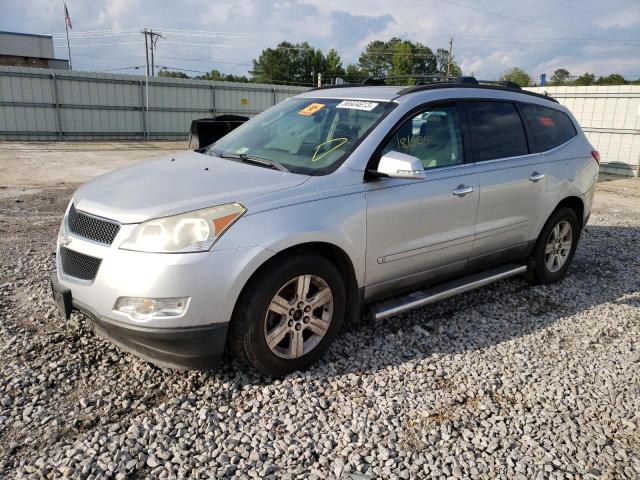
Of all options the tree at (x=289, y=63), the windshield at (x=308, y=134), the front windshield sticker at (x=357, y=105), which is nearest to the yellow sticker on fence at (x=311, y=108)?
the windshield at (x=308, y=134)

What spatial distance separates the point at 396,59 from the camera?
298 ft

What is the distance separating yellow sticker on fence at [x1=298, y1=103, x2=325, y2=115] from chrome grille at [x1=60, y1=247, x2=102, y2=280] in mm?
2024

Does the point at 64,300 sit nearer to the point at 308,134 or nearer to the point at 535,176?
the point at 308,134

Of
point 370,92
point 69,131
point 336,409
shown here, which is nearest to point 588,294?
point 370,92

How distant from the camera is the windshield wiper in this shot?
11.5ft

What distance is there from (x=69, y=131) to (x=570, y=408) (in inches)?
835

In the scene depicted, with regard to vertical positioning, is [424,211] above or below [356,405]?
above

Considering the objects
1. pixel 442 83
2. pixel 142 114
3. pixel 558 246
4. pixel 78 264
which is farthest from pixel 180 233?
pixel 142 114

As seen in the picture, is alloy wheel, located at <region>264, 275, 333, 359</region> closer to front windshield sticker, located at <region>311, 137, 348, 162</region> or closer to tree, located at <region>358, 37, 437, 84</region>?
front windshield sticker, located at <region>311, 137, 348, 162</region>

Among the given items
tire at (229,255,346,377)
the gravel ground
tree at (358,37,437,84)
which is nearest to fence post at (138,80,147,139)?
the gravel ground

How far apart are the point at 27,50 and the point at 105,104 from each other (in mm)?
27989

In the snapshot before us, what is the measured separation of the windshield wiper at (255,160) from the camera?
139 inches

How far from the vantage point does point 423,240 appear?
3.81m

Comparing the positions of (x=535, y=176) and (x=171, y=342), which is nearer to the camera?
(x=171, y=342)
